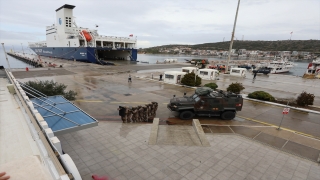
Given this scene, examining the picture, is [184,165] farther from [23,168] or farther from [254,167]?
[23,168]

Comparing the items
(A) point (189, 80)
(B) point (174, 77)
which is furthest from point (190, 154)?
(B) point (174, 77)

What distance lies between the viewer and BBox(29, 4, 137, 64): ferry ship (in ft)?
154

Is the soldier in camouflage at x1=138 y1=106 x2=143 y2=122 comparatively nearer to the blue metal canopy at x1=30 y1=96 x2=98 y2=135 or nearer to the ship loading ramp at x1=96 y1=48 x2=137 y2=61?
the blue metal canopy at x1=30 y1=96 x2=98 y2=135

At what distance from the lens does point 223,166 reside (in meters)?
6.41

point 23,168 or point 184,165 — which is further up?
point 23,168

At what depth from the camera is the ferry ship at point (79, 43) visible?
4697cm

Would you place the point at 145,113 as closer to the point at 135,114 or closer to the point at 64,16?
the point at 135,114

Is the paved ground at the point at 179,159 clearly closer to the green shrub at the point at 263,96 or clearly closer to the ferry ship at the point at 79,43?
the green shrub at the point at 263,96

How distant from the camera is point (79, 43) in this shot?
49.0m

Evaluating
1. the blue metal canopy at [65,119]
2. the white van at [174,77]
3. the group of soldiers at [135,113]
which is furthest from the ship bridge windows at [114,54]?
the blue metal canopy at [65,119]

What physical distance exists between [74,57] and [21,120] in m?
50.8

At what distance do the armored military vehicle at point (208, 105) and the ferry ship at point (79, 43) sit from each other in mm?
40759

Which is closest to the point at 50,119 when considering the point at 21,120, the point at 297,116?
the point at 21,120

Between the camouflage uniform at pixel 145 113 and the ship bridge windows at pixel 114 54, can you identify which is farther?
the ship bridge windows at pixel 114 54
